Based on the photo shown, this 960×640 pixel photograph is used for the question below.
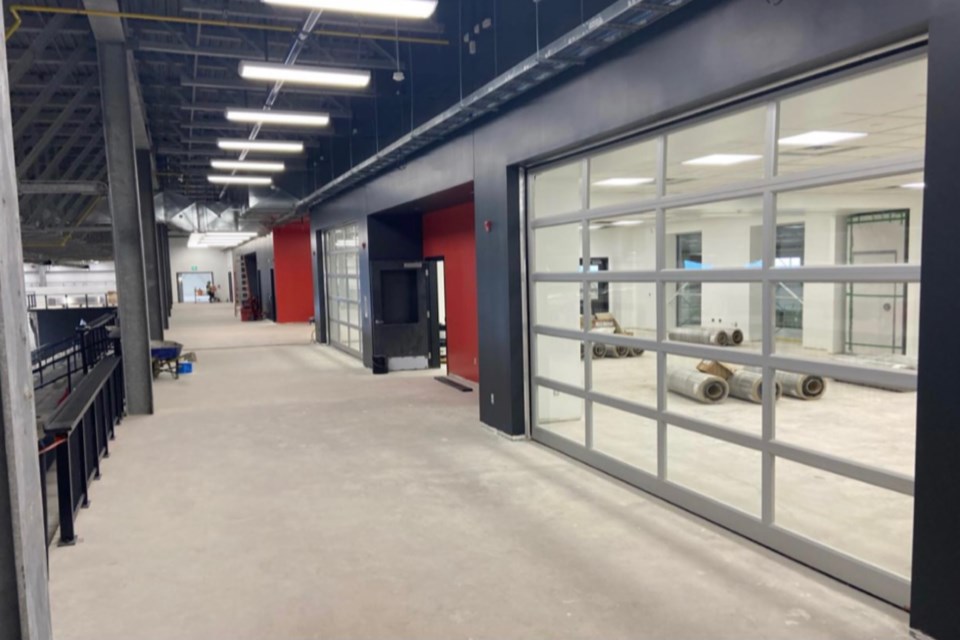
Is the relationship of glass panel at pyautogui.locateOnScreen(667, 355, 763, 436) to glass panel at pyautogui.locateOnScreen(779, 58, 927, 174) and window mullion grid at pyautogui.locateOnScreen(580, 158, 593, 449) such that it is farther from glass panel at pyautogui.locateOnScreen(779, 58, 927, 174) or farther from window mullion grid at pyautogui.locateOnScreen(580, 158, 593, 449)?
glass panel at pyautogui.locateOnScreen(779, 58, 927, 174)

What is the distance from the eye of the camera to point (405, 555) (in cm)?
409

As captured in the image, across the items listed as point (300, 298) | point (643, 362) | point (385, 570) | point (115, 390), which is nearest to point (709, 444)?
point (643, 362)

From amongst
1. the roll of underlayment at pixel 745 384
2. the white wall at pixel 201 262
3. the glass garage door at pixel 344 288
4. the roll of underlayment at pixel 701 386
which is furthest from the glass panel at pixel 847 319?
the white wall at pixel 201 262

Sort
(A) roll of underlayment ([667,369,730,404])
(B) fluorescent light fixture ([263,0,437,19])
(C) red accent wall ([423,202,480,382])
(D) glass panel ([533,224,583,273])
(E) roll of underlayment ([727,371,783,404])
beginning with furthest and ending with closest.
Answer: (C) red accent wall ([423,202,480,382])
(E) roll of underlayment ([727,371,783,404])
(A) roll of underlayment ([667,369,730,404])
(D) glass panel ([533,224,583,273])
(B) fluorescent light fixture ([263,0,437,19])

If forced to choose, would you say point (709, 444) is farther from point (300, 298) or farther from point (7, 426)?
point (300, 298)

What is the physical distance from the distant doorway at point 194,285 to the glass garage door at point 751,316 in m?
40.7

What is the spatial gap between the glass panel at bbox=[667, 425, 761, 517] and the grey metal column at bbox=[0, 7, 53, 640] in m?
3.98

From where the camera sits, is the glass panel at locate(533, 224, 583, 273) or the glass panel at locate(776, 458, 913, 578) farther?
the glass panel at locate(533, 224, 583, 273)

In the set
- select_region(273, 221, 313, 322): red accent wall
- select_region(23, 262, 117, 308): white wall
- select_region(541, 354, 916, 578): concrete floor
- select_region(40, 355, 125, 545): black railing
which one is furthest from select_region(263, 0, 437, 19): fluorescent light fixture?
select_region(23, 262, 117, 308): white wall

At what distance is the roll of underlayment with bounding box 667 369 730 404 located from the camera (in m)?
7.51

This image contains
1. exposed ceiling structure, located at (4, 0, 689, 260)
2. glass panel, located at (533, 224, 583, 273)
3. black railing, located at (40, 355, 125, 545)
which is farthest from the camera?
exposed ceiling structure, located at (4, 0, 689, 260)

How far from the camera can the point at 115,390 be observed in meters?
7.83

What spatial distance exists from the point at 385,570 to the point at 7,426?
9.31ft

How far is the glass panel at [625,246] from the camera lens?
5.61m
